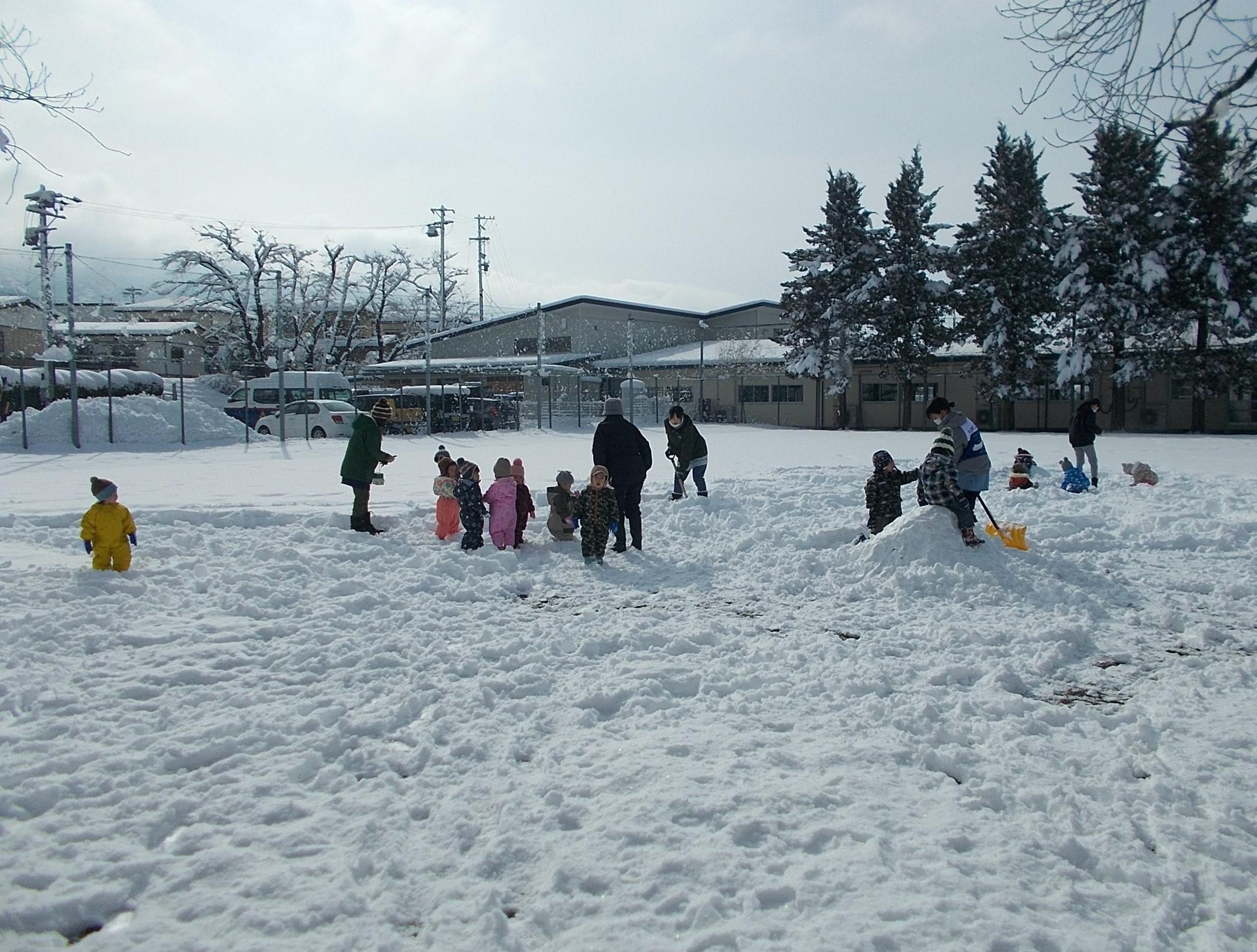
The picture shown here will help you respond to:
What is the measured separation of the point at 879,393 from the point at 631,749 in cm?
3727

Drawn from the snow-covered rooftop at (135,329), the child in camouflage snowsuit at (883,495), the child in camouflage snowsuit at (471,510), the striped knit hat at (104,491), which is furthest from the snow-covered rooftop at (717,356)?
the striped knit hat at (104,491)

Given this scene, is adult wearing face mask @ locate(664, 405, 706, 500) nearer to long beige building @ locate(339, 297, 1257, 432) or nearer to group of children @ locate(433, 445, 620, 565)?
group of children @ locate(433, 445, 620, 565)

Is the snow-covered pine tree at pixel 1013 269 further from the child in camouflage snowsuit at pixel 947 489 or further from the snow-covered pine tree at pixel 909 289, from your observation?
the child in camouflage snowsuit at pixel 947 489

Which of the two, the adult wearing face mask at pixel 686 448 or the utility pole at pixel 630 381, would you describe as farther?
the utility pole at pixel 630 381

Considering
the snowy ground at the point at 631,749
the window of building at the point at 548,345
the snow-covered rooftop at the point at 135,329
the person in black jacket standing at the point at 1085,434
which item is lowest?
the snowy ground at the point at 631,749

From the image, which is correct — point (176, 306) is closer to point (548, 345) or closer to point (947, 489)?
point (548, 345)

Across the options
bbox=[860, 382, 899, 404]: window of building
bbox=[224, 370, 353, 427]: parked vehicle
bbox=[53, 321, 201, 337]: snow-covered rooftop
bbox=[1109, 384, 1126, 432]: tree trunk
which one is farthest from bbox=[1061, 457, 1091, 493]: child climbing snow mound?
bbox=[53, 321, 201, 337]: snow-covered rooftop

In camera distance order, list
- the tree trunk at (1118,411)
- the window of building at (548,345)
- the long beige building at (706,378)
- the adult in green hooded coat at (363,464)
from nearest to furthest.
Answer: the adult in green hooded coat at (363,464) < the tree trunk at (1118,411) < the long beige building at (706,378) < the window of building at (548,345)

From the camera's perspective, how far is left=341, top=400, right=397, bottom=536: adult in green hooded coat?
8.75 m

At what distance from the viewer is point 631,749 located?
3713 mm

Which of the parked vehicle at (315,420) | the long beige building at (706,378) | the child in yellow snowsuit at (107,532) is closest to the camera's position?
the child in yellow snowsuit at (107,532)

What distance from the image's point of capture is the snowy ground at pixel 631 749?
257cm

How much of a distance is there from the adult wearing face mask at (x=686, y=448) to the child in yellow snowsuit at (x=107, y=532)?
6186 mm

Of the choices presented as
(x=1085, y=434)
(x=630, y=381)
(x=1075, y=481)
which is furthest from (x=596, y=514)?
(x=630, y=381)
